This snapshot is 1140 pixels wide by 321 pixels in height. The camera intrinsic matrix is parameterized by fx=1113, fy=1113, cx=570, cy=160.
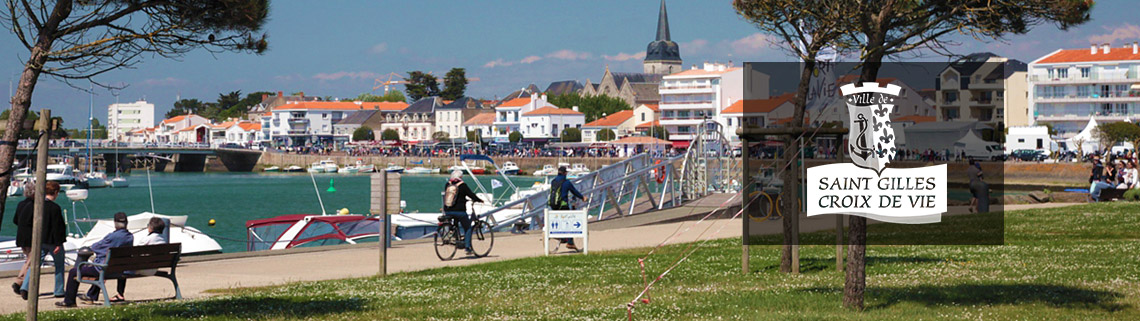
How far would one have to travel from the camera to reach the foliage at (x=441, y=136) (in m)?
172

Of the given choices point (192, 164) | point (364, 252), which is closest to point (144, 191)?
point (192, 164)

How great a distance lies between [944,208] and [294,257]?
1264 centimetres

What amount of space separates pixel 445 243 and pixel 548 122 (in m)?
143

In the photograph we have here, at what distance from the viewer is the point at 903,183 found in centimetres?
959

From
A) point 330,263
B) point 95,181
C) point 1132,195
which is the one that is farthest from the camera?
point 95,181

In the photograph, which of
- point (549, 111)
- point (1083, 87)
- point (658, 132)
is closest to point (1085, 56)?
point (1083, 87)

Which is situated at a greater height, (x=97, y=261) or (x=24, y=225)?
(x=24, y=225)

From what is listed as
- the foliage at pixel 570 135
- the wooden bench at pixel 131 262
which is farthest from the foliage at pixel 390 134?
the wooden bench at pixel 131 262

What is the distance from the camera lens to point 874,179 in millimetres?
9617

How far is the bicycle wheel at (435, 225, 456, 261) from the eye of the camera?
61.0 ft

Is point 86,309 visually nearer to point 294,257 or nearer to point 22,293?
point 22,293

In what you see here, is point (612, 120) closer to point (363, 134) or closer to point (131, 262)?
point (363, 134)

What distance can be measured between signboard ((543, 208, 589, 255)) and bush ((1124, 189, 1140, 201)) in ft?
62.2

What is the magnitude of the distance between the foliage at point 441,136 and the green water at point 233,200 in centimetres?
4985
